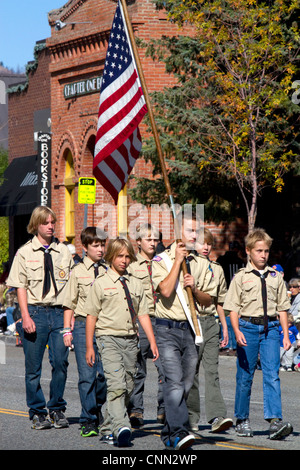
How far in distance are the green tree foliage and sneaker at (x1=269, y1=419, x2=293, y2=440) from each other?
1139 cm

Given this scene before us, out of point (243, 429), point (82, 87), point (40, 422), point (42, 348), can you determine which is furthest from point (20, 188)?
point (243, 429)

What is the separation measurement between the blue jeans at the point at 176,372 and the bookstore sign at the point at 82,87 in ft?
67.2

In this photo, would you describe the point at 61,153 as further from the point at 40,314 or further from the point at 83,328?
the point at 83,328

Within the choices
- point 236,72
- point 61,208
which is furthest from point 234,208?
point 61,208

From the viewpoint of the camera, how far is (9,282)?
9.95 m

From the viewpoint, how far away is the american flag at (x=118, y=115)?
1011cm

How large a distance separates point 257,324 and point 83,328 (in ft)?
5.55

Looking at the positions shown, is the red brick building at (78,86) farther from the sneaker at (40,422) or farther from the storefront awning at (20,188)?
the sneaker at (40,422)

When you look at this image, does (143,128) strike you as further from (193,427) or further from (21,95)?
(193,427)

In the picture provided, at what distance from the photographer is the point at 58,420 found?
997cm

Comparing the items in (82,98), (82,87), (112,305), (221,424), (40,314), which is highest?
(82,87)

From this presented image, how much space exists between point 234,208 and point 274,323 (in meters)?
14.9

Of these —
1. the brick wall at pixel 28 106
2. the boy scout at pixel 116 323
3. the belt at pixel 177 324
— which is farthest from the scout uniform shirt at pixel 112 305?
the brick wall at pixel 28 106

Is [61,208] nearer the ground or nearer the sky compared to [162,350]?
nearer the sky
